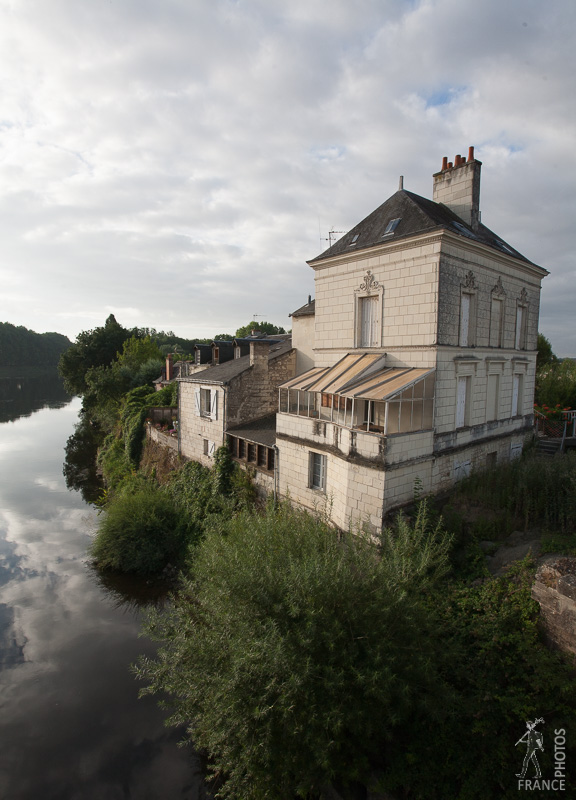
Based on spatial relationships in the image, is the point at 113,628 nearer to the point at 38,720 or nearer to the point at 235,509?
the point at 38,720

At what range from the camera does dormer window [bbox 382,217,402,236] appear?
13.3m

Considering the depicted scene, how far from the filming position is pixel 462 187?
1540 centimetres

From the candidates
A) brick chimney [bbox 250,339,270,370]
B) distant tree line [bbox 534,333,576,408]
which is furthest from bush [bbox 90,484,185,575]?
distant tree line [bbox 534,333,576,408]

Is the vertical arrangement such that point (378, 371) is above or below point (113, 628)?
above

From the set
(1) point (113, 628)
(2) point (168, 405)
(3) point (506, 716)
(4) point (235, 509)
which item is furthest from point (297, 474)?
(2) point (168, 405)

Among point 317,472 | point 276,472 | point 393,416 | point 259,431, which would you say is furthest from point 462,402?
point 259,431

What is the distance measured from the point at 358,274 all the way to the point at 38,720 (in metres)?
14.6

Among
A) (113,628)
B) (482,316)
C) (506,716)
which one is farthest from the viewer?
(482,316)

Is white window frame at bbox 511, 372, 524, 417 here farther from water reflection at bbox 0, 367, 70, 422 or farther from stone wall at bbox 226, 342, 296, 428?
water reflection at bbox 0, 367, 70, 422

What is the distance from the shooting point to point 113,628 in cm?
1317

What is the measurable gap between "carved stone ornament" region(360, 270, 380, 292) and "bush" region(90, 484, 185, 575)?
11.0 meters

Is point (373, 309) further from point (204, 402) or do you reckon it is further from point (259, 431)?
point (204, 402)

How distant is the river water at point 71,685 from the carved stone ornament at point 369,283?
12417 millimetres

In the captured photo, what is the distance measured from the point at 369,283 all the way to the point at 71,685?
13.9 m
